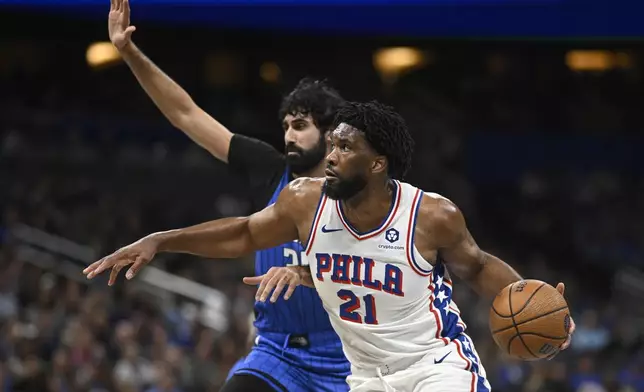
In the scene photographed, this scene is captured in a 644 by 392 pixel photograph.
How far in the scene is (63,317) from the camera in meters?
12.1

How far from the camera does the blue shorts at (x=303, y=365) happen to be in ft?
18.0

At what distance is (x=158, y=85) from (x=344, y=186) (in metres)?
1.81

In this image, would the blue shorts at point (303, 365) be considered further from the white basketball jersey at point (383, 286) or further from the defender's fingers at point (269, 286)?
the defender's fingers at point (269, 286)

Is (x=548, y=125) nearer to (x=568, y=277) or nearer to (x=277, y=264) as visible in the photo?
(x=568, y=277)

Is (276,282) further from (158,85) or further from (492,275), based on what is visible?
(158,85)

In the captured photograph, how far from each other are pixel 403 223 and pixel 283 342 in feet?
3.87

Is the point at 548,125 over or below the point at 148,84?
over

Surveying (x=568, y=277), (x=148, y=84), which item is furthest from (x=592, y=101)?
(x=148, y=84)

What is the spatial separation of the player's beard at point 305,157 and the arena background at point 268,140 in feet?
18.4

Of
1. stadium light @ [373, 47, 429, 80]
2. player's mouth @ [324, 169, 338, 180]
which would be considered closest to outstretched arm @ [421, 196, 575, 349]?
player's mouth @ [324, 169, 338, 180]

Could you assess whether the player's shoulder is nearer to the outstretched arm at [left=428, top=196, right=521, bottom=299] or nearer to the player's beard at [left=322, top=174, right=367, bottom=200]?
the outstretched arm at [left=428, top=196, right=521, bottom=299]

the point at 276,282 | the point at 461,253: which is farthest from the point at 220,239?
the point at 461,253

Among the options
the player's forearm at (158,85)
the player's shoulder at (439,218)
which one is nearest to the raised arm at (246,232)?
the player's shoulder at (439,218)

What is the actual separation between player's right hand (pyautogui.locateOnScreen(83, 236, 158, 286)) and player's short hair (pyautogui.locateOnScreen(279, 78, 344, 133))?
139cm
